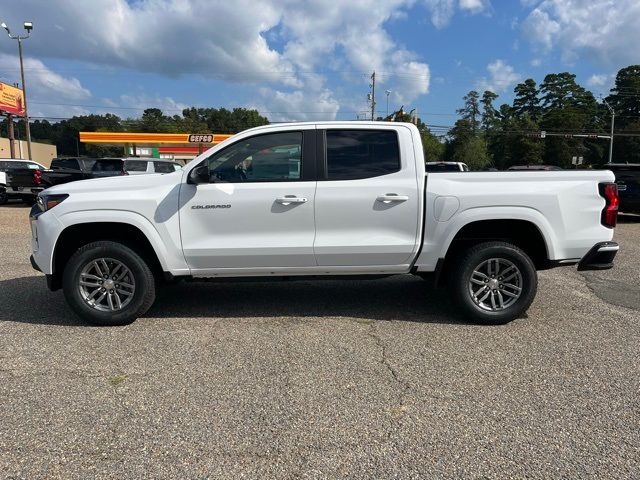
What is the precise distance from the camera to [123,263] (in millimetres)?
4902

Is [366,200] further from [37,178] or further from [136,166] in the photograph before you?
[37,178]

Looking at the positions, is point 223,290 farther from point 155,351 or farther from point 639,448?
point 639,448

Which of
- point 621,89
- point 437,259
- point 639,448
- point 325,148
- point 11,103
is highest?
point 621,89

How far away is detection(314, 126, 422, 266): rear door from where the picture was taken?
191 inches

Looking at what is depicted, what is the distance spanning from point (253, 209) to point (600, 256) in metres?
3.41

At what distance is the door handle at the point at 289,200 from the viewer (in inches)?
189

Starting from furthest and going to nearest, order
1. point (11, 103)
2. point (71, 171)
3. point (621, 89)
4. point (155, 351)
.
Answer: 1. point (621, 89)
2. point (11, 103)
3. point (71, 171)
4. point (155, 351)

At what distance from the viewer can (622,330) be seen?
4.93m

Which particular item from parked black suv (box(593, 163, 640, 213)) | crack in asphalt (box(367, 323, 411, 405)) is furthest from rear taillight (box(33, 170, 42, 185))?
parked black suv (box(593, 163, 640, 213))

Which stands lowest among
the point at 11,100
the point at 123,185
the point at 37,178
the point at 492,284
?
the point at 492,284

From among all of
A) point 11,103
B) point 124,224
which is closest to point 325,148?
point 124,224

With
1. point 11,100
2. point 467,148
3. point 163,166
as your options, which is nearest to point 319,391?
point 163,166

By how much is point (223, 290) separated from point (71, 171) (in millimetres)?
12814

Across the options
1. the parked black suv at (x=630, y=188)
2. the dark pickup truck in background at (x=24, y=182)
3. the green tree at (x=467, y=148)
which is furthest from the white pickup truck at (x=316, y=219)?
the green tree at (x=467, y=148)
